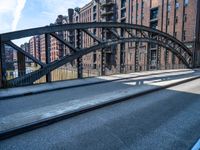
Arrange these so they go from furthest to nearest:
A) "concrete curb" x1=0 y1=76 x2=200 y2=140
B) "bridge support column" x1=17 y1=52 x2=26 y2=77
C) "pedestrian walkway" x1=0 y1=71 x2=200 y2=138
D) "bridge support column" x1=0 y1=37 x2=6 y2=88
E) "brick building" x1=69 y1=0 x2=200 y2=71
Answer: "brick building" x1=69 y1=0 x2=200 y2=71 < "bridge support column" x1=17 y1=52 x2=26 y2=77 < "bridge support column" x1=0 y1=37 x2=6 y2=88 < "pedestrian walkway" x1=0 y1=71 x2=200 y2=138 < "concrete curb" x1=0 y1=76 x2=200 y2=140

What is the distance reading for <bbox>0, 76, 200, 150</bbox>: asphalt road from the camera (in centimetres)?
375

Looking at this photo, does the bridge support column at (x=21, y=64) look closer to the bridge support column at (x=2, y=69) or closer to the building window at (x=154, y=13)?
the bridge support column at (x=2, y=69)

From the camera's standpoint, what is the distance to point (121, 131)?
14.5 ft

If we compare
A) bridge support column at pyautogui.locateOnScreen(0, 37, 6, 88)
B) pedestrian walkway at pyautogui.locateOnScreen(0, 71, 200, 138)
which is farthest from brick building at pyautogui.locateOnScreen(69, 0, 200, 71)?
pedestrian walkway at pyautogui.locateOnScreen(0, 71, 200, 138)

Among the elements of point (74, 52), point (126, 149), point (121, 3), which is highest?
point (121, 3)

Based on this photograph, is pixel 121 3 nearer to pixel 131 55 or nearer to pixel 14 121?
pixel 131 55

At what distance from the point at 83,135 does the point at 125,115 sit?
1931 mm

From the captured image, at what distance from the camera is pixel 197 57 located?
3241 centimetres

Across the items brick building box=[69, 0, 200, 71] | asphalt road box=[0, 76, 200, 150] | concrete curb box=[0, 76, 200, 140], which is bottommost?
asphalt road box=[0, 76, 200, 150]

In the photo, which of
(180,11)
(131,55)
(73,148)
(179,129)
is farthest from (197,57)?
(73,148)

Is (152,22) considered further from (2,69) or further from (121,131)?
(121,131)

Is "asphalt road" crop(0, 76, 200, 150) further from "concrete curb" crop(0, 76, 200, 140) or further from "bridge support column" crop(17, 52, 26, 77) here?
"bridge support column" crop(17, 52, 26, 77)

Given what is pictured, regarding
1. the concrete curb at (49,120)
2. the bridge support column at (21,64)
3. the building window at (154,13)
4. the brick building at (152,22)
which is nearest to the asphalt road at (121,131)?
the concrete curb at (49,120)

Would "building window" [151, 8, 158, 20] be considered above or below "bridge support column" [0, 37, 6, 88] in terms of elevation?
above
